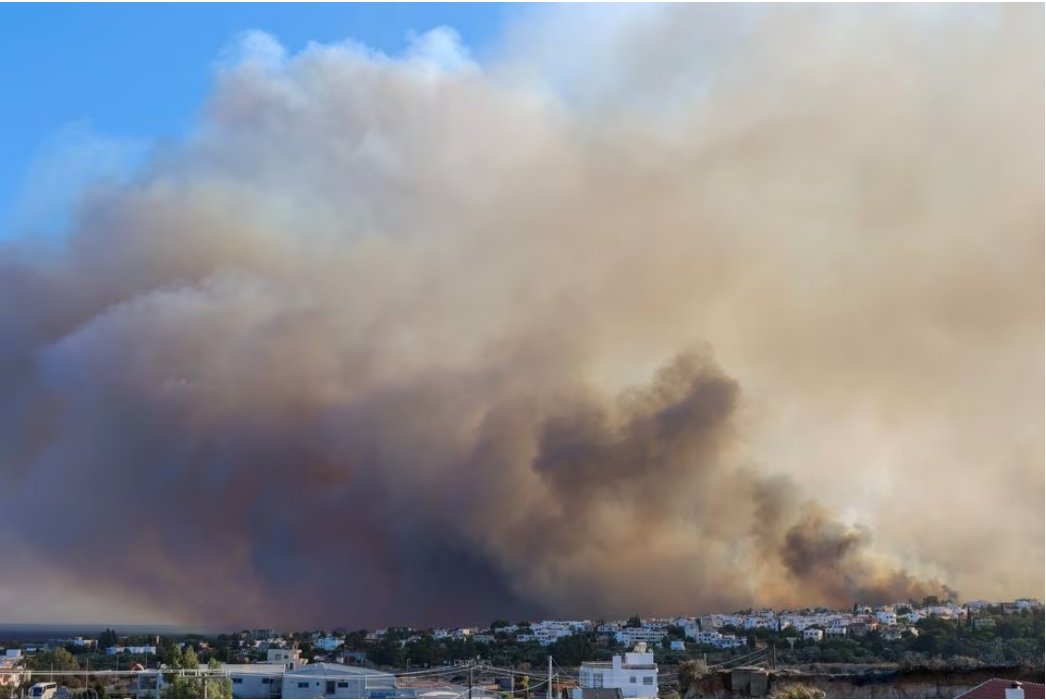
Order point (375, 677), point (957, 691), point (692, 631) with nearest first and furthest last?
point (375, 677) → point (957, 691) → point (692, 631)

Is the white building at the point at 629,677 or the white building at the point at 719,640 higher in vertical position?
the white building at the point at 719,640

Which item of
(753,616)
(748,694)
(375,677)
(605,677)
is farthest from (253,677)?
(753,616)

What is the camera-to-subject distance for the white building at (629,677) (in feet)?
132

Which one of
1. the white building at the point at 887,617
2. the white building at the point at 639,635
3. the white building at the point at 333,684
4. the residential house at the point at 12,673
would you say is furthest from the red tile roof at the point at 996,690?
the white building at the point at 887,617

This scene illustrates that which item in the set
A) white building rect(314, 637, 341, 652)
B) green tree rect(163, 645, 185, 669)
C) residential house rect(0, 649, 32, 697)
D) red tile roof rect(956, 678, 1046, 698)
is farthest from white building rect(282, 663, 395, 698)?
white building rect(314, 637, 341, 652)

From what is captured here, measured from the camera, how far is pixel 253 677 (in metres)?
40.5

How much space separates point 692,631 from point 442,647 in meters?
19.7

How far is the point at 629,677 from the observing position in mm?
40906

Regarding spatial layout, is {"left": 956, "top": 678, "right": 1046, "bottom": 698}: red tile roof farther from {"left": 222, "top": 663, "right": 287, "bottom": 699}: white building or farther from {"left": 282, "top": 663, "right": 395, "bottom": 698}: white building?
{"left": 222, "top": 663, "right": 287, "bottom": 699}: white building

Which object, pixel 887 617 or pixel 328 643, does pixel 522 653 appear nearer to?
pixel 328 643

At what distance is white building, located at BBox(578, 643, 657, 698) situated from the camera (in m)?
40.3

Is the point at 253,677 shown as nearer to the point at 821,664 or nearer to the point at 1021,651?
the point at 821,664

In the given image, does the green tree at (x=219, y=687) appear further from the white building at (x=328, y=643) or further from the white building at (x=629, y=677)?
the white building at (x=328, y=643)

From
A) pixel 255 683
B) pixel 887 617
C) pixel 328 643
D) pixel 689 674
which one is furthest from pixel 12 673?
pixel 887 617
